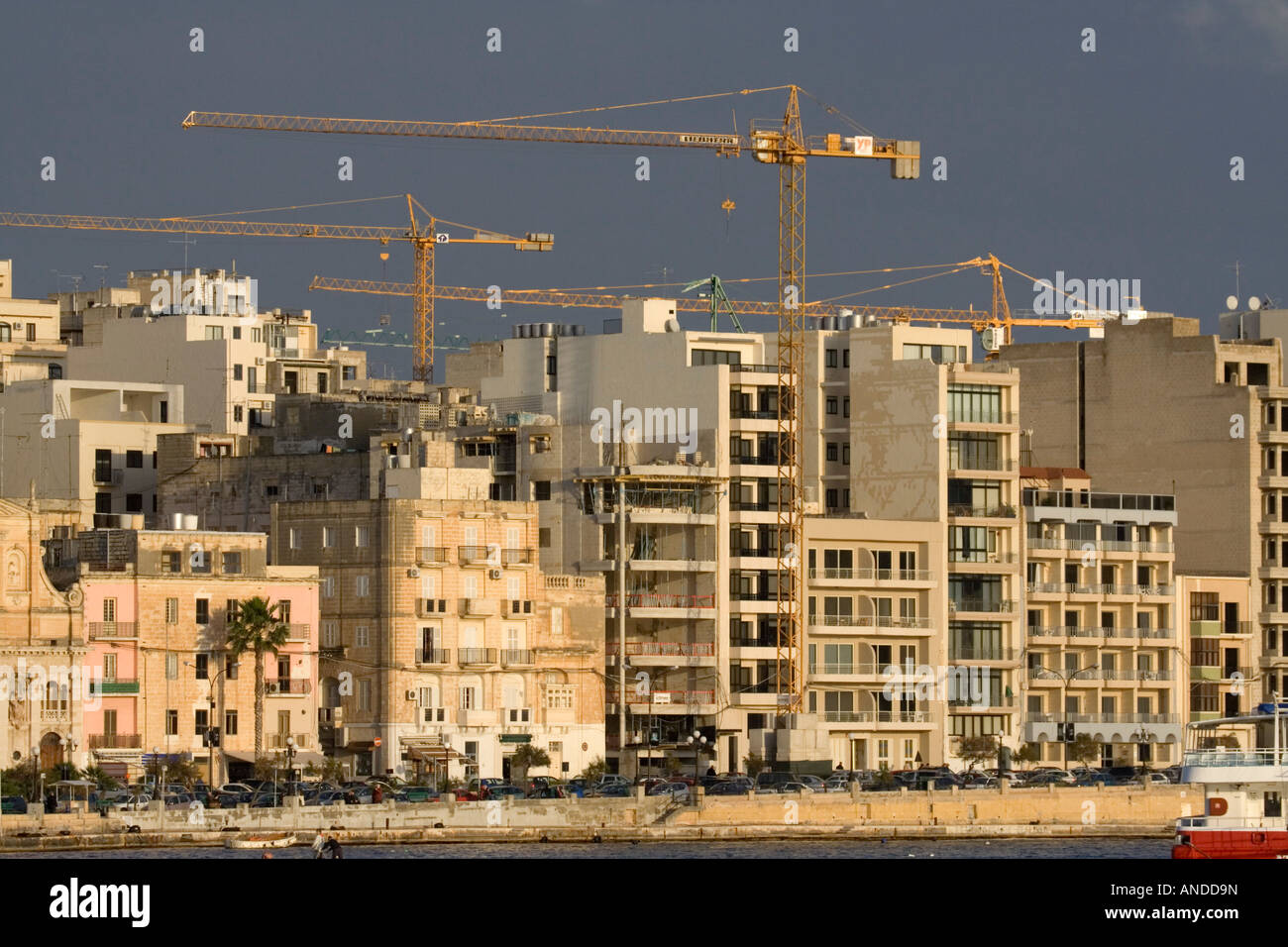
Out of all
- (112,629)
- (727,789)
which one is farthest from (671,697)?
(112,629)

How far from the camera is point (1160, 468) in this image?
489ft

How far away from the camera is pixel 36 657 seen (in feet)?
Answer: 347

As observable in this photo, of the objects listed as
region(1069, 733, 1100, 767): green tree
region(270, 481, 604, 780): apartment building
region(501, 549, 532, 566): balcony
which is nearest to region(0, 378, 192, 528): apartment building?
region(270, 481, 604, 780): apartment building

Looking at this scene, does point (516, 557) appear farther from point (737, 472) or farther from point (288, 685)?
point (737, 472)

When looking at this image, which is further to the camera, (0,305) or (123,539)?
(0,305)

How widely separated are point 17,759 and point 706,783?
27756 millimetres

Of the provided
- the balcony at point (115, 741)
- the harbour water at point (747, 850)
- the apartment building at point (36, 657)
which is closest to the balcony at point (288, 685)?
the balcony at point (115, 741)

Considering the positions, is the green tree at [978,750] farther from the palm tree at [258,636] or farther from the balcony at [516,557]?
the palm tree at [258,636]

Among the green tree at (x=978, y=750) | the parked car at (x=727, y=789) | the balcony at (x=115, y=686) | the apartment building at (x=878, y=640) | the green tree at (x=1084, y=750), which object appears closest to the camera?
the balcony at (x=115, y=686)

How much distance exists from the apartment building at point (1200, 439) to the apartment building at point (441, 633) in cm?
3953

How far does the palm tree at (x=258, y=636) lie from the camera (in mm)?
109812
